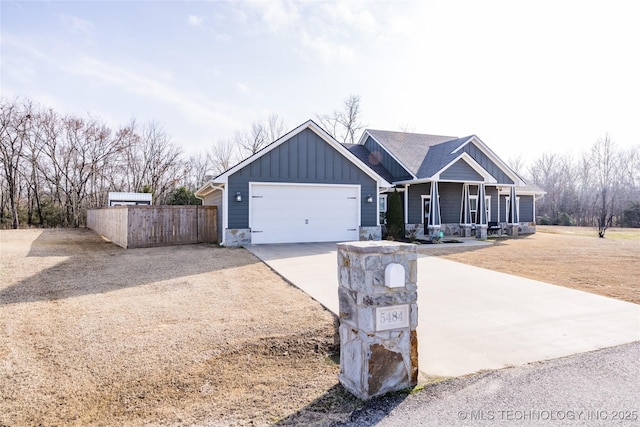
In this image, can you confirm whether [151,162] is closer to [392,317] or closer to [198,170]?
[198,170]

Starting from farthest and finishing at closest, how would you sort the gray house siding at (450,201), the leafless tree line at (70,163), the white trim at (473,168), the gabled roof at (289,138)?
the leafless tree line at (70,163), the gray house siding at (450,201), the white trim at (473,168), the gabled roof at (289,138)

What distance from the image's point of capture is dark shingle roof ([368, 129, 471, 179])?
16.7 m

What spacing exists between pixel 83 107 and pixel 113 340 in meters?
29.6

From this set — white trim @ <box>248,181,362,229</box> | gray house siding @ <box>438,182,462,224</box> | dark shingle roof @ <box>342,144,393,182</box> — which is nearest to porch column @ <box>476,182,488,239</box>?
gray house siding @ <box>438,182,462,224</box>

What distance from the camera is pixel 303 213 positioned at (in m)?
13.1

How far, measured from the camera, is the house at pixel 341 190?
12383 mm

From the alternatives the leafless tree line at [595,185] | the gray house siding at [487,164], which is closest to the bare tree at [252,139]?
the gray house siding at [487,164]

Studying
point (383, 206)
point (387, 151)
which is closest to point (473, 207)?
point (383, 206)

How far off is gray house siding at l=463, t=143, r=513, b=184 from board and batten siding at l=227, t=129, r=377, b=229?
21.4 ft

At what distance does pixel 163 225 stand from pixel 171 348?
32.9 ft

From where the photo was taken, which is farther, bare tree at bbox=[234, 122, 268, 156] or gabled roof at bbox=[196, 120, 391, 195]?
bare tree at bbox=[234, 122, 268, 156]

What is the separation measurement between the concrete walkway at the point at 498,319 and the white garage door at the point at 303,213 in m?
5.10

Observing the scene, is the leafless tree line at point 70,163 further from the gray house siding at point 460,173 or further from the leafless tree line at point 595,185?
the leafless tree line at point 595,185

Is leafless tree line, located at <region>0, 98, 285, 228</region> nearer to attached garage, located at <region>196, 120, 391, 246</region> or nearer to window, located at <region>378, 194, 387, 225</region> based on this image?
attached garage, located at <region>196, 120, 391, 246</region>
